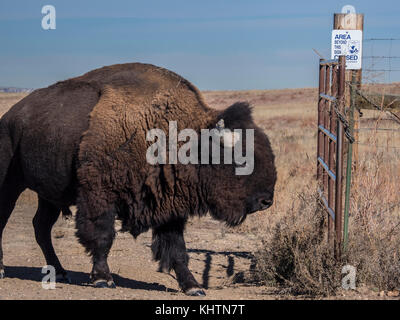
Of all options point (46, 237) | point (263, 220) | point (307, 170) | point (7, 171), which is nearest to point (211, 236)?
point (263, 220)

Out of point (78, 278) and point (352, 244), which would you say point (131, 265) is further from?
point (352, 244)

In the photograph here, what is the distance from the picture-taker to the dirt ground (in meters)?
6.35

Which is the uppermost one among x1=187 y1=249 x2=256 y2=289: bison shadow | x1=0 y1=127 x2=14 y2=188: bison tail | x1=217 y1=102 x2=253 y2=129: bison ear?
x1=217 y1=102 x2=253 y2=129: bison ear

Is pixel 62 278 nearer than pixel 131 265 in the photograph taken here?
Yes

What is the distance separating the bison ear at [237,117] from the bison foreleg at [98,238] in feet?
5.19

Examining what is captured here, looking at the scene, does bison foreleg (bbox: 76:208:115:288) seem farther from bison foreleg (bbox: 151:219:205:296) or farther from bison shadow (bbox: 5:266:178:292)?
bison foreleg (bbox: 151:219:205:296)

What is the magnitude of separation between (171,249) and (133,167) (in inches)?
44.5

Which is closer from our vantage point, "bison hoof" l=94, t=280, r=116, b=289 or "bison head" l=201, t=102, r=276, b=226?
"bison head" l=201, t=102, r=276, b=226

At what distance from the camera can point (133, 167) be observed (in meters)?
6.43

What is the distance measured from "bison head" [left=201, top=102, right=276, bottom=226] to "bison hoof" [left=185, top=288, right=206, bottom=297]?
0.86 metres

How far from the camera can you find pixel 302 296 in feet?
19.9

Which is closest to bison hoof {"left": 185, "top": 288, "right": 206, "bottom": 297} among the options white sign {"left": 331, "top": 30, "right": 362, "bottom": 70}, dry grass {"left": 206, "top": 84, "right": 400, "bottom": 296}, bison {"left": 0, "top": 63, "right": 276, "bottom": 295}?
bison {"left": 0, "top": 63, "right": 276, "bottom": 295}

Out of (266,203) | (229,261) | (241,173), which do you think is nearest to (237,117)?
(241,173)

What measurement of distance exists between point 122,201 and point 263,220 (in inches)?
168
